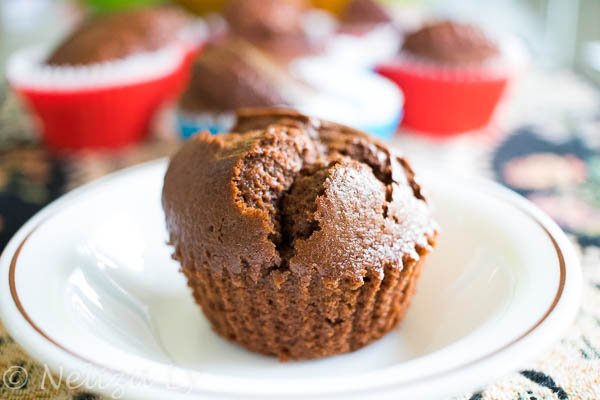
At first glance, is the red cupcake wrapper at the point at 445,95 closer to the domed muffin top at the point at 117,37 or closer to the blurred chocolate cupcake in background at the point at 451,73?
the blurred chocolate cupcake in background at the point at 451,73

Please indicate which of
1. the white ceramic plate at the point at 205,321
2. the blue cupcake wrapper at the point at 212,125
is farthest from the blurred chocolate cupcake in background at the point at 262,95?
the white ceramic plate at the point at 205,321

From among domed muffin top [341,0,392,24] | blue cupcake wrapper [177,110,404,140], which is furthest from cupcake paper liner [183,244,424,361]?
domed muffin top [341,0,392,24]

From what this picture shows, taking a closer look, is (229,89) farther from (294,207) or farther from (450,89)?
(294,207)

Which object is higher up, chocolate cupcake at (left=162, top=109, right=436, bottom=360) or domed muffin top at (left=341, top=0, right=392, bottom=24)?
chocolate cupcake at (left=162, top=109, right=436, bottom=360)

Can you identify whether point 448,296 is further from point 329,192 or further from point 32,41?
point 32,41

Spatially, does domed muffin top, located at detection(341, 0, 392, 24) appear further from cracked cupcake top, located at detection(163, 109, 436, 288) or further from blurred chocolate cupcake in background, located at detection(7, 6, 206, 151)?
cracked cupcake top, located at detection(163, 109, 436, 288)

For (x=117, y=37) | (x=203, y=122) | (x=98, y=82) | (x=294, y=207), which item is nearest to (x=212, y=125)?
(x=203, y=122)
